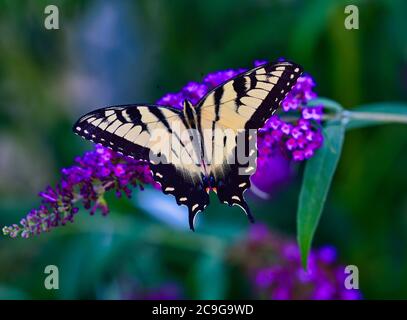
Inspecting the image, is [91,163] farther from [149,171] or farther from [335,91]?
[335,91]

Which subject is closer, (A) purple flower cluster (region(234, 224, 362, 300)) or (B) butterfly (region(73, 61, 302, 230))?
(B) butterfly (region(73, 61, 302, 230))

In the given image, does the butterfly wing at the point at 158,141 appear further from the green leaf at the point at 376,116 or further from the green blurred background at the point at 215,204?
the green blurred background at the point at 215,204

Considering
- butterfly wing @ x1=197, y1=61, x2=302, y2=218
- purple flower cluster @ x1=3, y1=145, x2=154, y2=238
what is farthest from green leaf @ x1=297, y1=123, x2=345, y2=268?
purple flower cluster @ x1=3, y1=145, x2=154, y2=238

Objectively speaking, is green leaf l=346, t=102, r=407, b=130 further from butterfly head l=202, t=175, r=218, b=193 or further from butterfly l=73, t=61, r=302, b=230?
butterfly head l=202, t=175, r=218, b=193

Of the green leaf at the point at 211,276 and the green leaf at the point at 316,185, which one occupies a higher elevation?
the green leaf at the point at 316,185

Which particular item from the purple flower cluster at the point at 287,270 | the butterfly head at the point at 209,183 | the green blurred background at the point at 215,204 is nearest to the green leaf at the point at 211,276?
the green blurred background at the point at 215,204

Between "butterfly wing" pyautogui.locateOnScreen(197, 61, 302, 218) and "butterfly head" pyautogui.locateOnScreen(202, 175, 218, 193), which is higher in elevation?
"butterfly wing" pyautogui.locateOnScreen(197, 61, 302, 218)

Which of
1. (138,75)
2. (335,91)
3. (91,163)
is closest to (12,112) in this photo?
(138,75)
